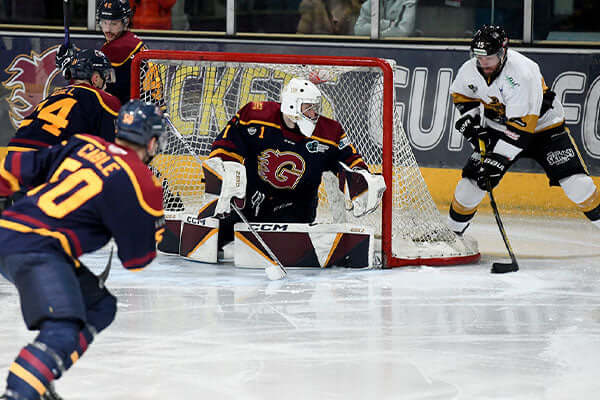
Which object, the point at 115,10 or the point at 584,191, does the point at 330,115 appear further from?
the point at 584,191

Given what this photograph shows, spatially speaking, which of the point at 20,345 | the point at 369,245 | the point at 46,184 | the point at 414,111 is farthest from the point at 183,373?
the point at 414,111

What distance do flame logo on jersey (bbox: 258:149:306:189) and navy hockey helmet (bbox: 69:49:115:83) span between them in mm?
799

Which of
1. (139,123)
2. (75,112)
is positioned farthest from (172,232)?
(139,123)

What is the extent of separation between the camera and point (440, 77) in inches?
233

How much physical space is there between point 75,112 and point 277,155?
916 mm

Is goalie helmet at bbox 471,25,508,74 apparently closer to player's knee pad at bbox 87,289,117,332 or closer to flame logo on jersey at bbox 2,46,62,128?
player's knee pad at bbox 87,289,117,332

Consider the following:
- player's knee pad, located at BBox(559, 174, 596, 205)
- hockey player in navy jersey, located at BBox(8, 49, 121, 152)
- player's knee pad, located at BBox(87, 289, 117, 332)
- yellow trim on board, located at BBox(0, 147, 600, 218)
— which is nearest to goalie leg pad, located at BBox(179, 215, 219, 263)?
hockey player in navy jersey, located at BBox(8, 49, 121, 152)

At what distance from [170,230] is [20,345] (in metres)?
1.61

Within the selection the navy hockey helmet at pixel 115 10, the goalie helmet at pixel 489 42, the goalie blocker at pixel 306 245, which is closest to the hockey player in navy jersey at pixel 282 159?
the goalie blocker at pixel 306 245

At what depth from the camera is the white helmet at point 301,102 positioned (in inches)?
167

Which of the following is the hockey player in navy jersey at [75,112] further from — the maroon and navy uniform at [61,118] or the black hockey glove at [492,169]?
the black hockey glove at [492,169]

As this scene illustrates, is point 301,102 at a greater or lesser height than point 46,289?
greater

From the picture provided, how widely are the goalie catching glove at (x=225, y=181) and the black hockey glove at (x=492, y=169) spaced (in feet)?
3.62

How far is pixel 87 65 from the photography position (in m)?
4.16
